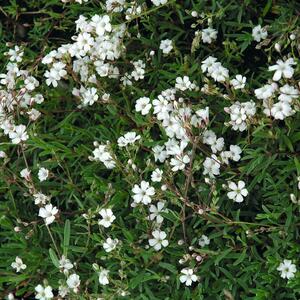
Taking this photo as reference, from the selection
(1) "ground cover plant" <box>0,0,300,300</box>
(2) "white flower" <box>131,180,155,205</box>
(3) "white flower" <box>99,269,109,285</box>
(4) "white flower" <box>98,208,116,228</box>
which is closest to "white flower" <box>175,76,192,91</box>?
(1) "ground cover plant" <box>0,0,300,300</box>

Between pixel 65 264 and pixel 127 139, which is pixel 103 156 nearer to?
pixel 127 139

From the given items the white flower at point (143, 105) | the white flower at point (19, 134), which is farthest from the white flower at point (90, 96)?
the white flower at point (19, 134)

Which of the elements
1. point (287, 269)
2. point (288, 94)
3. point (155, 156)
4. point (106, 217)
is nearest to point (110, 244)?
point (106, 217)

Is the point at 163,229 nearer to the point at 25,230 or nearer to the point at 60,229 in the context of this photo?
the point at 60,229

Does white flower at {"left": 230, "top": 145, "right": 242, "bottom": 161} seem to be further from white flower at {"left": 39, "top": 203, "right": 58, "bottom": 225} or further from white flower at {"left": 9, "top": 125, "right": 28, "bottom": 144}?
white flower at {"left": 9, "top": 125, "right": 28, "bottom": 144}

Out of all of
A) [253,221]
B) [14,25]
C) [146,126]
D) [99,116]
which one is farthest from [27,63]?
[253,221]

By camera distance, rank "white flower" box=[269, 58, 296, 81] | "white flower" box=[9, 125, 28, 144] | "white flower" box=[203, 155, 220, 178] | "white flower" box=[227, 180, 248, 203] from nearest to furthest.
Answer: "white flower" box=[269, 58, 296, 81], "white flower" box=[227, 180, 248, 203], "white flower" box=[203, 155, 220, 178], "white flower" box=[9, 125, 28, 144]
